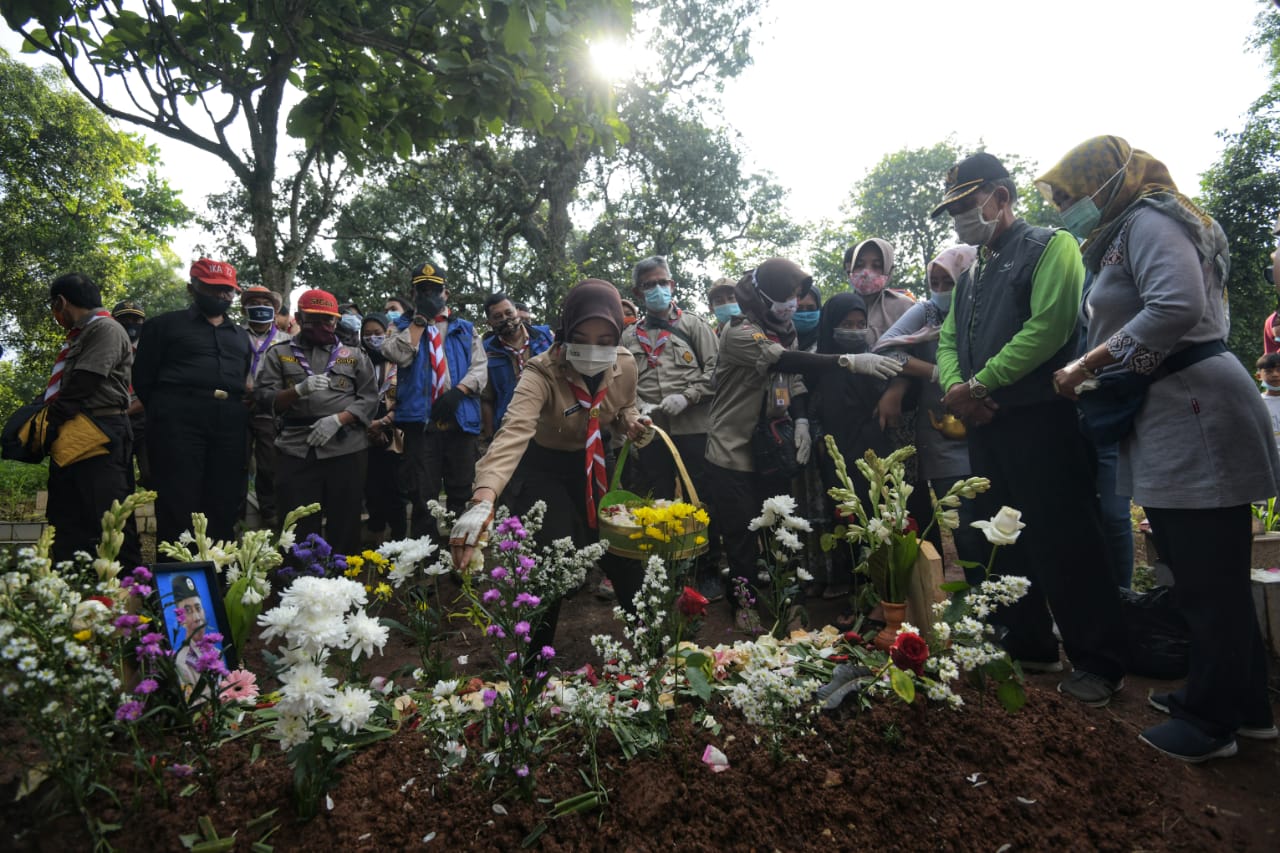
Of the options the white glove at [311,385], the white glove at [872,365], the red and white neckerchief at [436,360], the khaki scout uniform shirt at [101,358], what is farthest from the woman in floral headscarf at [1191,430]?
the khaki scout uniform shirt at [101,358]

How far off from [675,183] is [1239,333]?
541 inches

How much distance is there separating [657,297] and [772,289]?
119cm

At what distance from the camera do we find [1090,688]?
8.16 ft

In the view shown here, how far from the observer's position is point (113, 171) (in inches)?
820

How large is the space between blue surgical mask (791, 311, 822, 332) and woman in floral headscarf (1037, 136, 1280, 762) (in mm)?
2252

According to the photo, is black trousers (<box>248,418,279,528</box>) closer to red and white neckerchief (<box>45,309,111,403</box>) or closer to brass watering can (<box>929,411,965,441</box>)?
red and white neckerchief (<box>45,309,111,403</box>)

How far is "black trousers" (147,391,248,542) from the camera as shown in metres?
4.29

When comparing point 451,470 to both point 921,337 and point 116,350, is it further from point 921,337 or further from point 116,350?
point 921,337

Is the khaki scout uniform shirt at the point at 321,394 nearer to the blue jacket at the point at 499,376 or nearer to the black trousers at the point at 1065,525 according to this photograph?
the blue jacket at the point at 499,376

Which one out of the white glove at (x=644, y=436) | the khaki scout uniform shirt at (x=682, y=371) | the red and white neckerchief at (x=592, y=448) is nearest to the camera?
the red and white neckerchief at (x=592, y=448)

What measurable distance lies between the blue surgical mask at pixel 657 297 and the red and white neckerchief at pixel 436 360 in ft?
Answer: 5.82

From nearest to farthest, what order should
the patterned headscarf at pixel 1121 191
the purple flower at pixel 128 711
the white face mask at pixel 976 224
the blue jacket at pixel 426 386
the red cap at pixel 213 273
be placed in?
the purple flower at pixel 128 711 < the patterned headscarf at pixel 1121 191 < the white face mask at pixel 976 224 < the red cap at pixel 213 273 < the blue jacket at pixel 426 386

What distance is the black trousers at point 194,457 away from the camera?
4.29 m

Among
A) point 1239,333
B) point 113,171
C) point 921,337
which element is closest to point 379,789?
point 921,337
